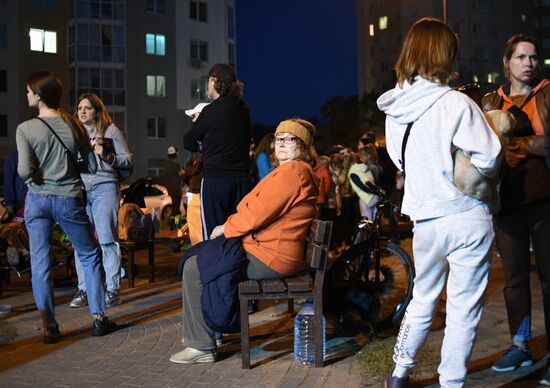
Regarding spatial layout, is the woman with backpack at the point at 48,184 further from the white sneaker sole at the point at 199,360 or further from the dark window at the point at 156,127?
the dark window at the point at 156,127

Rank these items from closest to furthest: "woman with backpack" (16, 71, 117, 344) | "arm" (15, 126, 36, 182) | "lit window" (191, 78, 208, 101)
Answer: "arm" (15, 126, 36, 182), "woman with backpack" (16, 71, 117, 344), "lit window" (191, 78, 208, 101)

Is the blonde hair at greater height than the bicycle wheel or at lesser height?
greater

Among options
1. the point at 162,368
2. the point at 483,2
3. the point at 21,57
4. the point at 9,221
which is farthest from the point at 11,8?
the point at 483,2

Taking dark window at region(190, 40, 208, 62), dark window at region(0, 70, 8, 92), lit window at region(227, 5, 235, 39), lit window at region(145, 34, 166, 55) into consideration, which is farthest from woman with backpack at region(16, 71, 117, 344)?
lit window at region(227, 5, 235, 39)

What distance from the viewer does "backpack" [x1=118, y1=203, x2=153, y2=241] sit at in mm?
9352

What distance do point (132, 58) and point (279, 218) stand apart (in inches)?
2066

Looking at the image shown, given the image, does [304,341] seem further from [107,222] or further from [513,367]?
[107,222]

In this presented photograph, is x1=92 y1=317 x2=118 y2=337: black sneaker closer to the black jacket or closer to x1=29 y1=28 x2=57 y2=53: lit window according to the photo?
the black jacket

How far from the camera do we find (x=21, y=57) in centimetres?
5103

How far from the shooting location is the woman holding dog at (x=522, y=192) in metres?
5.02

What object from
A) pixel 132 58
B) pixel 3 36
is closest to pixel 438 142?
pixel 3 36

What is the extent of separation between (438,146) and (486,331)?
9.32ft

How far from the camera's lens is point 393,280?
6.76 meters

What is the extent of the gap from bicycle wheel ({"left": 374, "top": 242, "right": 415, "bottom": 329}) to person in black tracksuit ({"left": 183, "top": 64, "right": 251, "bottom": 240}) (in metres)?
1.47
